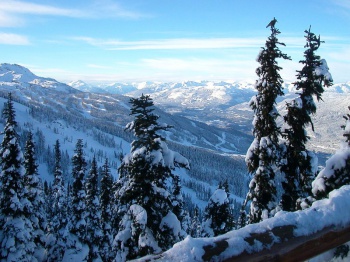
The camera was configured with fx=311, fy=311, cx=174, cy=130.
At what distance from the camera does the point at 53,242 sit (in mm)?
28531

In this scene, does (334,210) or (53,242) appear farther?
(53,242)

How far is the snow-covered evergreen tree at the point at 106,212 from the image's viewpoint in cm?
3027

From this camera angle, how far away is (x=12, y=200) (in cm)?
2006

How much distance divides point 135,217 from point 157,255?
1051cm

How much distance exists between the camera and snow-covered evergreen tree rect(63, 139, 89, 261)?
27.0m

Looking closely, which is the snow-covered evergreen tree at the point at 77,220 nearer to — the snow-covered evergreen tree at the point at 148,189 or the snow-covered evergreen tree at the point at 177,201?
the snow-covered evergreen tree at the point at 177,201

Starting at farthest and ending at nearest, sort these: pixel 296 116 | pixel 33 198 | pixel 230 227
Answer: pixel 230 227 < pixel 33 198 < pixel 296 116

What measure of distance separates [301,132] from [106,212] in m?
23.0

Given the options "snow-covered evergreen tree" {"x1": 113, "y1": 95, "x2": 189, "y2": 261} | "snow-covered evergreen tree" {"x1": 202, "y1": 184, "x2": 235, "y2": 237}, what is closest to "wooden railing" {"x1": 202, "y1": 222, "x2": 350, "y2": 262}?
"snow-covered evergreen tree" {"x1": 113, "y1": 95, "x2": 189, "y2": 261}

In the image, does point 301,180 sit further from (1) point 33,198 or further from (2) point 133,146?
(1) point 33,198

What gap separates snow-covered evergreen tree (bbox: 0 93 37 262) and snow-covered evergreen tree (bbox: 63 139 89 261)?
6165 mm

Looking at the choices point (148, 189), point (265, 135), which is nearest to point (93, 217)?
point (148, 189)

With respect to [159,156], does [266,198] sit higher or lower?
lower

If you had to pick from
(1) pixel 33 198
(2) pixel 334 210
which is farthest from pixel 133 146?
(1) pixel 33 198
